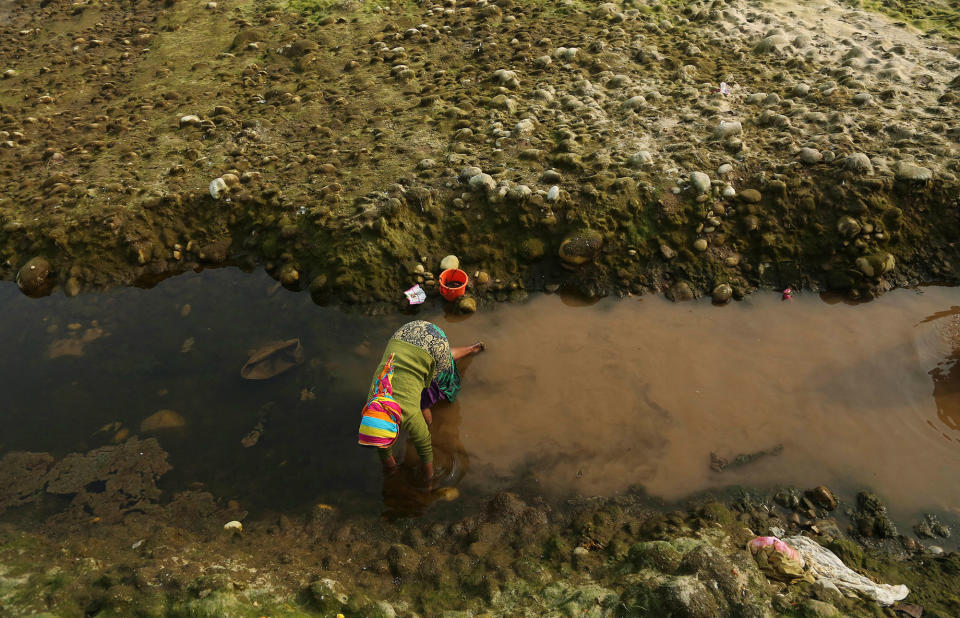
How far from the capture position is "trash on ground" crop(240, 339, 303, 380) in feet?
17.6

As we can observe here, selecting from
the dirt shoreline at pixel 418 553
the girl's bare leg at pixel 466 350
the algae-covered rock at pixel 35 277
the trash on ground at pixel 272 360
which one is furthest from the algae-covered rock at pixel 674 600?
the algae-covered rock at pixel 35 277

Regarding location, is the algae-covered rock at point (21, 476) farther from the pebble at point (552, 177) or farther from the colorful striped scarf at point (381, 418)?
the pebble at point (552, 177)

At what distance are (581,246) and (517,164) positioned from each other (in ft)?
4.43

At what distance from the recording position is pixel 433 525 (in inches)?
170

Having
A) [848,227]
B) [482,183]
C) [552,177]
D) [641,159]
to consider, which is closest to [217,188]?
[482,183]

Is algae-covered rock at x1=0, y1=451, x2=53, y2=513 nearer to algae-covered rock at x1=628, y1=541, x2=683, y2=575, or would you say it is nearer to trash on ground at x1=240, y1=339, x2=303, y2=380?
trash on ground at x1=240, y1=339, x2=303, y2=380

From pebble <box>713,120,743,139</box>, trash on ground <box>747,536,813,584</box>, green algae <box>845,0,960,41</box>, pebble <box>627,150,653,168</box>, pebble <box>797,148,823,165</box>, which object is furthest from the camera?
green algae <box>845,0,960,41</box>

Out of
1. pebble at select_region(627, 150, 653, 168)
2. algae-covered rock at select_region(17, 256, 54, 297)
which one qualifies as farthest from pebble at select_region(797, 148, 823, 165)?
algae-covered rock at select_region(17, 256, 54, 297)

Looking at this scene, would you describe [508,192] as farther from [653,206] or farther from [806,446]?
[806,446]

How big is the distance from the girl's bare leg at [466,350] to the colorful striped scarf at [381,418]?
1.35 metres

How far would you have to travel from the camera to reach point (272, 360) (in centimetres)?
545

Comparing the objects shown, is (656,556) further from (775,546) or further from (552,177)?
(552,177)

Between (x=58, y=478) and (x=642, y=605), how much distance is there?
4885 mm

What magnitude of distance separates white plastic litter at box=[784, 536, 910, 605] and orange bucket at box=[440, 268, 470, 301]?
370cm
